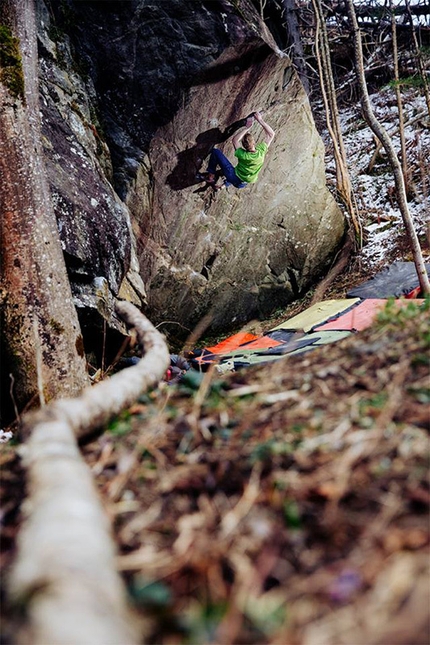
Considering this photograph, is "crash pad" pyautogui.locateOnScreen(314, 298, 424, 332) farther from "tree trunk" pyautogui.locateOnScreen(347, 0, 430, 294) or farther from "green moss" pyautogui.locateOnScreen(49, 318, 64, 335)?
"green moss" pyautogui.locateOnScreen(49, 318, 64, 335)

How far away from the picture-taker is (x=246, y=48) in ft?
24.6

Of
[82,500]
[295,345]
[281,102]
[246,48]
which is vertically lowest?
[295,345]

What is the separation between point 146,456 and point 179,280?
22.4 ft

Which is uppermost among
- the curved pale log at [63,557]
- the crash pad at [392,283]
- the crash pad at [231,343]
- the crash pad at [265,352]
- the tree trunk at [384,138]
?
the tree trunk at [384,138]

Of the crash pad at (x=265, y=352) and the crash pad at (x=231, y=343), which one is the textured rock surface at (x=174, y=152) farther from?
the crash pad at (x=265, y=352)

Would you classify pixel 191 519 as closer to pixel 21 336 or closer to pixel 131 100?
pixel 21 336

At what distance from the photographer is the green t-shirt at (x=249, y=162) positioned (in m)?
7.71

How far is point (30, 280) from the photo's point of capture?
3980 mm

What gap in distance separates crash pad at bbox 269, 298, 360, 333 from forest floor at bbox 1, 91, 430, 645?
A: 16.4 ft

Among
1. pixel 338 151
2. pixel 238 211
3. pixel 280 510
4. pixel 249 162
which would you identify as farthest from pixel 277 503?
pixel 338 151

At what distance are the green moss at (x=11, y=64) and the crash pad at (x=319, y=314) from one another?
190 inches

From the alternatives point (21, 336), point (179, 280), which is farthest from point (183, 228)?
point (21, 336)

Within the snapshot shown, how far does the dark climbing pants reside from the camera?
789 cm

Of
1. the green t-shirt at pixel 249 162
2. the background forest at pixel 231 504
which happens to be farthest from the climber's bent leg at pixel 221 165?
the background forest at pixel 231 504
